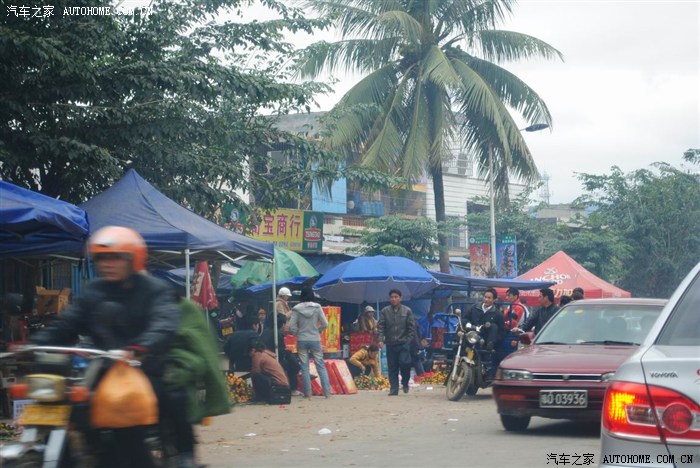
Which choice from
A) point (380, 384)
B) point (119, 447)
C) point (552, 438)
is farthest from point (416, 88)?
point (119, 447)

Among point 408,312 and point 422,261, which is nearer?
point 408,312

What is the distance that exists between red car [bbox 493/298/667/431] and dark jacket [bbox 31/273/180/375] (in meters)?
6.03

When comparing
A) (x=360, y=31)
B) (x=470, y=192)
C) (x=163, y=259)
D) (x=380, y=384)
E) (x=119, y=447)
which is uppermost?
(x=360, y=31)

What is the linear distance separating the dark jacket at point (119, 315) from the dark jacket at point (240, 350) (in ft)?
35.9

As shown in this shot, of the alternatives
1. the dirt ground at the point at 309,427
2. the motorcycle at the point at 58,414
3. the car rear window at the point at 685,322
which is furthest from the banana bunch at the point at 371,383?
the car rear window at the point at 685,322

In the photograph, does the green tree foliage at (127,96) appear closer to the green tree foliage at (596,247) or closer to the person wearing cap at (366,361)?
the person wearing cap at (366,361)

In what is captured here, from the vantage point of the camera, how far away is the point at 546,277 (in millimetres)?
29234

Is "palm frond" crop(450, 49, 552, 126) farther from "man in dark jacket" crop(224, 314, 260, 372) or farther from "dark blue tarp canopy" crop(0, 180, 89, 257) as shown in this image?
"dark blue tarp canopy" crop(0, 180, 89, 257)

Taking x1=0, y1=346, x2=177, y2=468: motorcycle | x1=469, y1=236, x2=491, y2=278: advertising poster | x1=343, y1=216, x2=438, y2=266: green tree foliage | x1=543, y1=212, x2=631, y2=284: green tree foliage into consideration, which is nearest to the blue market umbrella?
x1=343, y1=216, x2=438, y2=266: green tree foliage

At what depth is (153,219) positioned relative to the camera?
1312 cm

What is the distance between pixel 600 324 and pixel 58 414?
25.7ft

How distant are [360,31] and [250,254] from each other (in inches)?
584

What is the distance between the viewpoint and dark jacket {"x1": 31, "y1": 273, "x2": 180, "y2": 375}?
5.23m

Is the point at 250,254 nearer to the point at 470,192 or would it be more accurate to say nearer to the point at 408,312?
the point at 408,312
